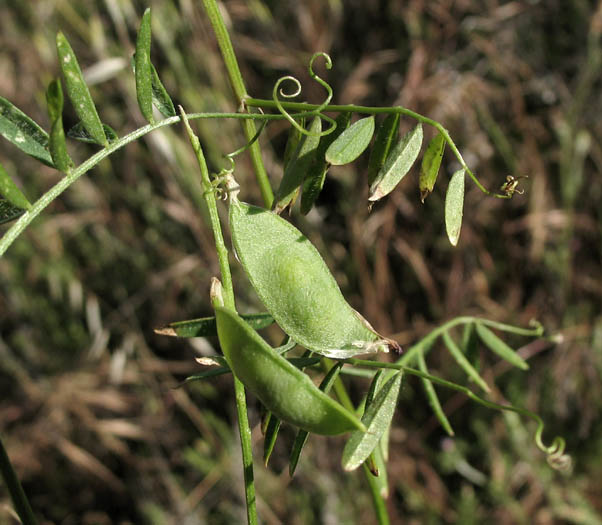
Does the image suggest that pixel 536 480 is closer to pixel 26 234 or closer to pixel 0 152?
pixel 26 234

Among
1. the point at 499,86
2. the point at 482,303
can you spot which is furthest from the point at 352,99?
the point at 482,303

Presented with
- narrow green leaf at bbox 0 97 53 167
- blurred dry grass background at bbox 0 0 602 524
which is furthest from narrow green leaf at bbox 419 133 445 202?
blurred dry grass background at bbox 0 0 602 524

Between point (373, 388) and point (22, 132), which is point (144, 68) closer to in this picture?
point (22, 132)

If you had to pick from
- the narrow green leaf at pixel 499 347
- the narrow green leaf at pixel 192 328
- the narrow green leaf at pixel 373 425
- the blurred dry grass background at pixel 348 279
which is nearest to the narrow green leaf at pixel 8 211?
the narrow green leaf at pixel 192 328

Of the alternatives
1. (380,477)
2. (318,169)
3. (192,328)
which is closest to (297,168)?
(318,169)

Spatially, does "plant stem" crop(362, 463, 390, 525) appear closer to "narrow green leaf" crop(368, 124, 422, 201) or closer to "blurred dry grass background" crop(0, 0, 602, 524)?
"narrow green leaf" crop(368, 124, 422, 201)
